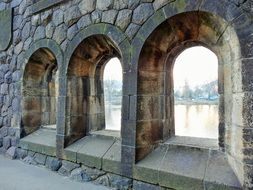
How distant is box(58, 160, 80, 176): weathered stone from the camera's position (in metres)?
3.67

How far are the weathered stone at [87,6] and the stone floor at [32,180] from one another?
2.44 meters

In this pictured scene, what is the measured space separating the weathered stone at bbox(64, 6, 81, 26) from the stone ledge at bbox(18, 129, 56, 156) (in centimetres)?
196

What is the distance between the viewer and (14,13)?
509cm

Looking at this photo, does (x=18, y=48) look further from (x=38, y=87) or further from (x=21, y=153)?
(x=21, y=153)

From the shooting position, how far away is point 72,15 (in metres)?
3.86

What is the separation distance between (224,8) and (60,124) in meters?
2.79

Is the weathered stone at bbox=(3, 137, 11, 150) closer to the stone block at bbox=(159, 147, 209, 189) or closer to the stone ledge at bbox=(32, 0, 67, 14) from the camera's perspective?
the stone ledge at bbox=(32, 0, 67, 14)

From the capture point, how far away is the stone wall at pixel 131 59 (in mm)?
2342

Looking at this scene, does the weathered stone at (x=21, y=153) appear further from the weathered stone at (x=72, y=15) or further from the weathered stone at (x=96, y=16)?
the weathered stone at (x=96, y=16)

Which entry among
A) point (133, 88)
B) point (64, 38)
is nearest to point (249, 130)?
point (133, 88)

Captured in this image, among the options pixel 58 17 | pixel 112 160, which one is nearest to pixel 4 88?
pixel 58 17

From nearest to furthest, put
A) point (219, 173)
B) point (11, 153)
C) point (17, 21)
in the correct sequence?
point (219, 173)
point (11, 153)
point (17, 21)

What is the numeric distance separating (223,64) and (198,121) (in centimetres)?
106

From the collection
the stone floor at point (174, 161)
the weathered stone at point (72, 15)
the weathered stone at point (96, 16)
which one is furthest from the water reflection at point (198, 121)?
the weathered stone at point (72, 15)
